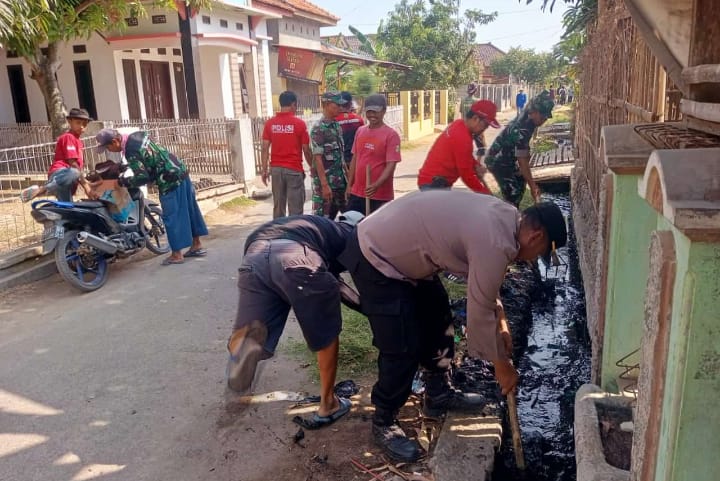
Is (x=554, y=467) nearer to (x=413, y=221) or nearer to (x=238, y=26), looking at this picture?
(x=413, y=221)

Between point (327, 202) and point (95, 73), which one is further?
point (95, 73)

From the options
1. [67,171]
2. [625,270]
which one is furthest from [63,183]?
[625,270]

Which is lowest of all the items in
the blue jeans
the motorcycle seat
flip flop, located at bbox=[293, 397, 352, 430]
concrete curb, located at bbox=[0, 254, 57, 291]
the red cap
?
flip flop, located at bbox=[293, 397, 352, 430]

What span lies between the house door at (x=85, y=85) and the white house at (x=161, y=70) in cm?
2

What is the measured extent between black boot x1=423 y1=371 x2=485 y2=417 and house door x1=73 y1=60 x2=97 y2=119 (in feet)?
39.4

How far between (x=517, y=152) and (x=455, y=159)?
4.48ft

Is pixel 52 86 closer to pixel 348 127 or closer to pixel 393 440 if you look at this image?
pixel 348 127

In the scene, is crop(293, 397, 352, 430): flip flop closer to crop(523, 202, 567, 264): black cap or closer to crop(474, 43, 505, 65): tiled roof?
crop(523, 202, 567, 264): black cap

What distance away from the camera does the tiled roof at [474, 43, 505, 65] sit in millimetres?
57250

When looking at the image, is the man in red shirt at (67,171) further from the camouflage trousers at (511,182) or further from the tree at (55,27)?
the camouflage trousers at (511,182)

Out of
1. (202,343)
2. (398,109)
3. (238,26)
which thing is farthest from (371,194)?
(398,109)

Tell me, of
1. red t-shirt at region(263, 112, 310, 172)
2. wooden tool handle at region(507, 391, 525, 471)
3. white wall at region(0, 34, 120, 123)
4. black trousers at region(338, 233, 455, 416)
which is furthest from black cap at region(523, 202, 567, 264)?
white wall at region(0, 34, 120, 123)

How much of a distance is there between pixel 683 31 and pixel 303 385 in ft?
9.26

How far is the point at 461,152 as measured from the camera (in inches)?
201
